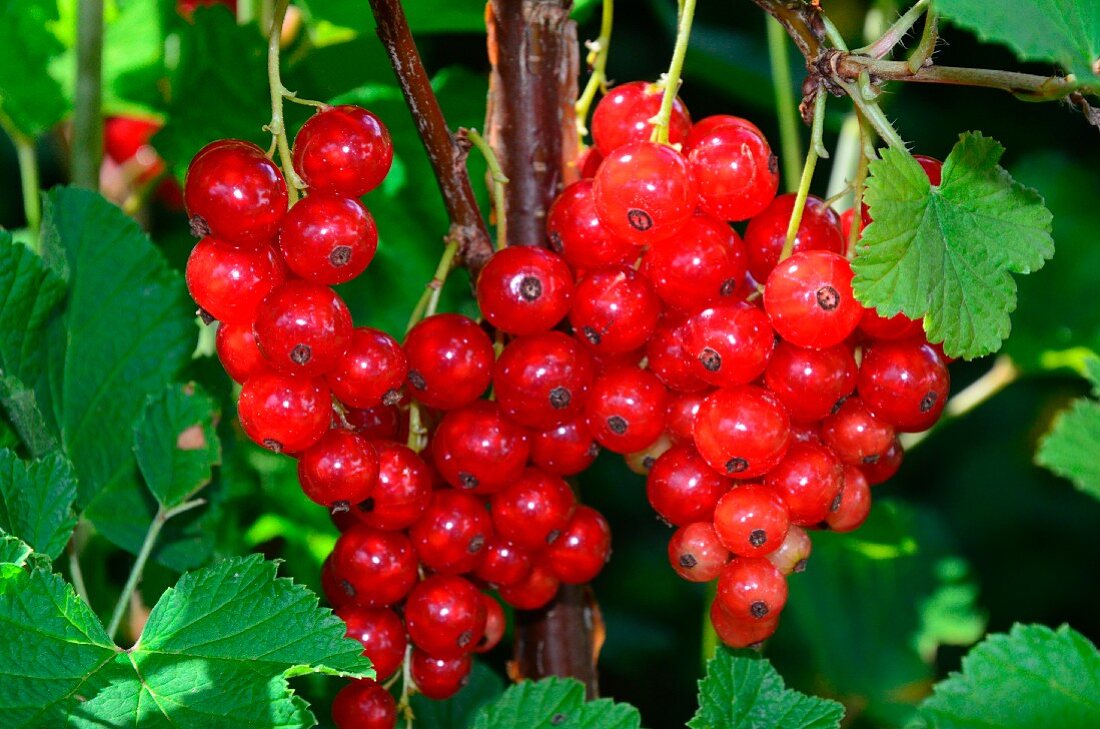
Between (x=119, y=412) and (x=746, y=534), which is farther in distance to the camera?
(x=119, y=412)

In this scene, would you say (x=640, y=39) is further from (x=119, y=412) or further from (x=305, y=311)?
(x=305, y=311)

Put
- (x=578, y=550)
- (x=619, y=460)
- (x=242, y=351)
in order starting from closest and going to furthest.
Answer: (x=242, y=351) → (x=578, y=550) → (x=619, y=460)

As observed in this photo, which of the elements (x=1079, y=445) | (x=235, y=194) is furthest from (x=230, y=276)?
(x=1079, y=445)

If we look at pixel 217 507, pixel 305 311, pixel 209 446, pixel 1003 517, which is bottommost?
pixel 1003 517

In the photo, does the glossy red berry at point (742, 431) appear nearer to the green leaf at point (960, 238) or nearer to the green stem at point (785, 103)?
the green leaf at point (960, 238)

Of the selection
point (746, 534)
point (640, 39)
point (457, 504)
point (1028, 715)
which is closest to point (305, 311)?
point (457, 504)

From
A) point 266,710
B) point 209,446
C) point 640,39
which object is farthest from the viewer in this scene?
point 640,39

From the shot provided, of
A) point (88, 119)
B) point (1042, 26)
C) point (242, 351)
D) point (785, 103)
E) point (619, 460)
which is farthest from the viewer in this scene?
point (619, 460)

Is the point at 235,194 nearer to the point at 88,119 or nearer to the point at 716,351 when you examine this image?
the point at 716,351
